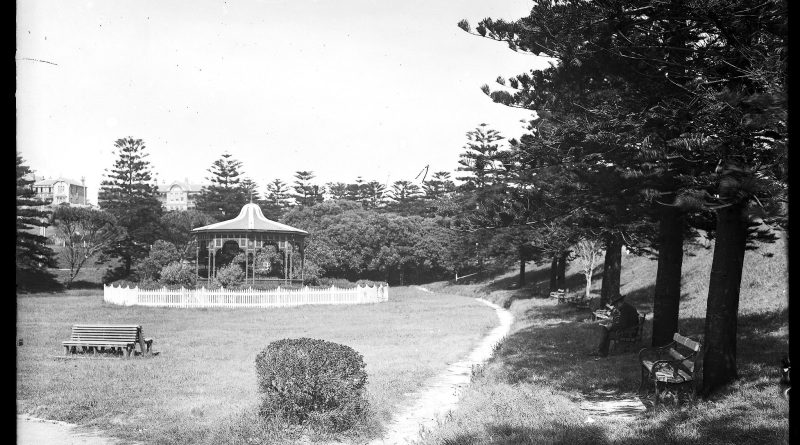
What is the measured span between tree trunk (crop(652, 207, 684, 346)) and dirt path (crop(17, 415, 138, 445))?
374 inches

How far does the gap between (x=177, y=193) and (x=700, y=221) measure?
122 meters

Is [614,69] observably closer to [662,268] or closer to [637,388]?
[662,268]

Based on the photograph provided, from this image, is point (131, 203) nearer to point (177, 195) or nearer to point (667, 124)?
point (667, 124)

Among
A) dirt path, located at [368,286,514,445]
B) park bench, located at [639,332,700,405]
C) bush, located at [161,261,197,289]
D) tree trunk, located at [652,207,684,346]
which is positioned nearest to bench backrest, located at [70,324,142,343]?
dirt path, located at [368,286,514,445]

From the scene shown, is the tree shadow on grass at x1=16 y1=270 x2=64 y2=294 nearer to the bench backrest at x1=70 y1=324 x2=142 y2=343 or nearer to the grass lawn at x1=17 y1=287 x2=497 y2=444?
the grass lawn at x1=17 y1=287 x2=497 y2=444

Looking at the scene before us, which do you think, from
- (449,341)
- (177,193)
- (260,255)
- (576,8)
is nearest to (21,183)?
(260,255)

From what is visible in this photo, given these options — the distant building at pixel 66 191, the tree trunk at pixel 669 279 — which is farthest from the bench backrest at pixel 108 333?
the distant building at pixel 66 191

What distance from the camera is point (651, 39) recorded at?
10.0 metres

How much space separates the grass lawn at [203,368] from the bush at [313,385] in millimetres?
209

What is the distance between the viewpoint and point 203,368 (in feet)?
40.0

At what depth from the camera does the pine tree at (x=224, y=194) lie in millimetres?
72375

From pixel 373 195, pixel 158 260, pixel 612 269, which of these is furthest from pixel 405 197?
pixel 612 269

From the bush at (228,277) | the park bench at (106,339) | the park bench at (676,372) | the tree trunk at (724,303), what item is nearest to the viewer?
the park bench at (676,372)

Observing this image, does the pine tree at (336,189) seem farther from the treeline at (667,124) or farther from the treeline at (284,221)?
the treeline at (667,124)
